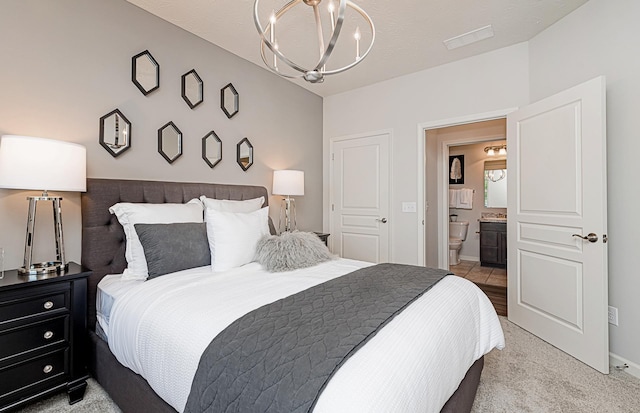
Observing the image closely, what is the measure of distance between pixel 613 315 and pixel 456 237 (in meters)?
3.84

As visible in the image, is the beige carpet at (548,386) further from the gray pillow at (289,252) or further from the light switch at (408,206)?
the light switch at (408,206)

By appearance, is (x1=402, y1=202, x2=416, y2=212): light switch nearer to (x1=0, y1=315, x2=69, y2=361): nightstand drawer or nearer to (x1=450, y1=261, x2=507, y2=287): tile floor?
(x1=450, y1=261, x2=507, y2=287): tile floor

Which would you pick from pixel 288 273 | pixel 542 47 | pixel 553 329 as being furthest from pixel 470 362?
pixel 542 47

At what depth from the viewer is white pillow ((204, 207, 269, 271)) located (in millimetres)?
2014

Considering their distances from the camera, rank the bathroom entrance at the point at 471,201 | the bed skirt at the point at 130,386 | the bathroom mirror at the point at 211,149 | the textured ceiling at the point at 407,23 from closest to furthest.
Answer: the bed skirt at the point at 130,386
the textured ceiling at the point at 407,23
the bathroom mirror at the point at 211,149
the bathroom entrance at the point at 471,201

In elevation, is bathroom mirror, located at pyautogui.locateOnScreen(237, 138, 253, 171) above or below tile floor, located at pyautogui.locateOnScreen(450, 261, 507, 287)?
above

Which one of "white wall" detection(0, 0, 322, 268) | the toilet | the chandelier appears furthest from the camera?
the toilet

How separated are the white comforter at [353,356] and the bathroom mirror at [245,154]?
1589mm

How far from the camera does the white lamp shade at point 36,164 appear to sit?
1564 millimetres

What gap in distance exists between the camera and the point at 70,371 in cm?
171

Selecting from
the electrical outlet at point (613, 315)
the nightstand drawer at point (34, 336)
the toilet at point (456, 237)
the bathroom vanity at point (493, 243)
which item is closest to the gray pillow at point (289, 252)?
the nightstand drawer at point (34, 336)

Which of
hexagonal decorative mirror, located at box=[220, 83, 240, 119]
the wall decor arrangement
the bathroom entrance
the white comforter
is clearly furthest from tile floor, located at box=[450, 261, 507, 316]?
hexagonal decorative mirror, located at box=[220, 83, 240, 119]

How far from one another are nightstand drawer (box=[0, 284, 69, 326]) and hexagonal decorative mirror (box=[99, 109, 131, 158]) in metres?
1.07

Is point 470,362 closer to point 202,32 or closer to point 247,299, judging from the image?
point 247,299
